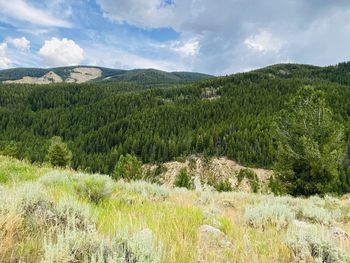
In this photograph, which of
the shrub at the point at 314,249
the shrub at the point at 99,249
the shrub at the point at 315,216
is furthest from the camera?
the shrub at the point at 315,216

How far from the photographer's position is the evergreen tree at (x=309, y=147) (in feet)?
69.3

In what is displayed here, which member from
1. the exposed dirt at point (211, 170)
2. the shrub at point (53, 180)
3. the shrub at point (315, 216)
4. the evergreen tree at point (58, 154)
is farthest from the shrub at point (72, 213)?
the exposed dirt at point (211, 170)

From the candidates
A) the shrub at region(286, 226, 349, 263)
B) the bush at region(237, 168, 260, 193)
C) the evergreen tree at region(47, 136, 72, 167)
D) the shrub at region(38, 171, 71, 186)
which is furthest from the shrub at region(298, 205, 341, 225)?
the bush at region(237, 168, 260, 193)

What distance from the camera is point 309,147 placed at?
20766mm

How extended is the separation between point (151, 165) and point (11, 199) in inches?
5211

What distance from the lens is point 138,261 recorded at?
2514 mm

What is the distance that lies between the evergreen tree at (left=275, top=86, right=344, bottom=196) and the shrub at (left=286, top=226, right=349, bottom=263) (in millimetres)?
18519

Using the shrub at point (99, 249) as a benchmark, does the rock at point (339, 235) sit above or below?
below

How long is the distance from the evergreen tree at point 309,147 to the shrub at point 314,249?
60.8ft

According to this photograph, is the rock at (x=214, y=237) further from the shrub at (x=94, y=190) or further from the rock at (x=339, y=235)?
the shrub at (x=94, y=190)

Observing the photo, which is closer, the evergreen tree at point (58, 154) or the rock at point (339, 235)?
the rock at point (339, 235)

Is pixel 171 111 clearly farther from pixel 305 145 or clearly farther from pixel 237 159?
pixel 305 145

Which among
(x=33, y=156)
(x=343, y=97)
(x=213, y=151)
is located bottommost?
(x=33, y=156)

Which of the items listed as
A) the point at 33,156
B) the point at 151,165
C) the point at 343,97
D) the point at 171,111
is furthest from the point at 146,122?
the point at 343,97
